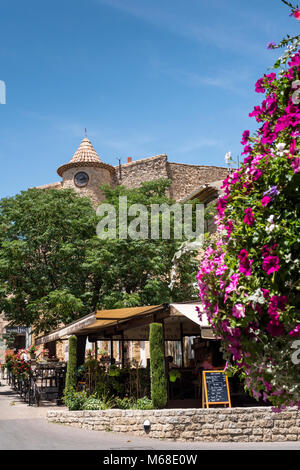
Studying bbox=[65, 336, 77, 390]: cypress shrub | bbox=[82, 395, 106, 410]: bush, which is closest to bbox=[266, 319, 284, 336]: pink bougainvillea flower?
bbox=[82, 395, 106, 410]: bush

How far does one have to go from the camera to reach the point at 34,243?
2020 cm

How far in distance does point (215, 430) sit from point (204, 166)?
1096 inches

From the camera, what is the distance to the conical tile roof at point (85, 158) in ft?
107

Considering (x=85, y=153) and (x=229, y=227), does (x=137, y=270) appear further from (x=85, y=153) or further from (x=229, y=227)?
(x=229, y=227)

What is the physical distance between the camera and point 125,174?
35.0 meters

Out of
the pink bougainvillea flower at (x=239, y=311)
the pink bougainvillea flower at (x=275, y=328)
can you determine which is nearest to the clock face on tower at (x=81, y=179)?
the pink bougainvillea flower at (x=239, y=311)

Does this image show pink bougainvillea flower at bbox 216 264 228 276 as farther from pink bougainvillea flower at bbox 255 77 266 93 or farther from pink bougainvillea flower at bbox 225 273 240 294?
pink bougainvillea flower at bbox 255 77 266 93

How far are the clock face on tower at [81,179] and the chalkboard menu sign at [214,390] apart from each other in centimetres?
2329

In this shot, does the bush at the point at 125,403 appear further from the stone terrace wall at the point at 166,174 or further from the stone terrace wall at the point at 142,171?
the stone terrace wall at the point at 142,171

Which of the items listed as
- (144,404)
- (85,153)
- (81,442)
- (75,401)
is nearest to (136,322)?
(75,401)

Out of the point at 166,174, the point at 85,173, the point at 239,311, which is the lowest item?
the point at 239,311

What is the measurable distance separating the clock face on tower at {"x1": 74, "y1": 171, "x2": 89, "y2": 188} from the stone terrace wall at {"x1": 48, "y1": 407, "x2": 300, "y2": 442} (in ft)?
78.4

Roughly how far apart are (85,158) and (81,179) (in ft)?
4.94
